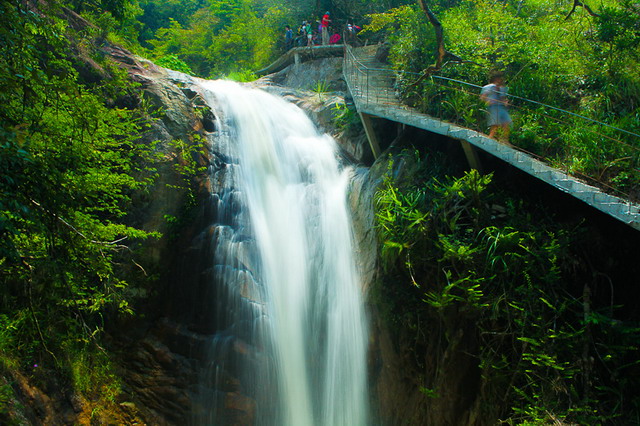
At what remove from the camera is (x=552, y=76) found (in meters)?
9.61

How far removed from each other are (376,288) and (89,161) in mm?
5449

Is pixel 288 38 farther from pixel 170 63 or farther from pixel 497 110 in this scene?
pixel 497 110

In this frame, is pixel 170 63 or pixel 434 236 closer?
pixel 434 236

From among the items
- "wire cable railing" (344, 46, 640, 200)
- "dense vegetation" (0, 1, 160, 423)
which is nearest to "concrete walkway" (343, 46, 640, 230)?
"wire cable railing" (344, 46, 640, 200)

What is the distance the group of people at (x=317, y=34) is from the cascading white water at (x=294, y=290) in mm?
10502

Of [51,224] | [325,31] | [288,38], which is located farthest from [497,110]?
[288,38]

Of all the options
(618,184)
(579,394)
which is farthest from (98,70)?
(579,394)

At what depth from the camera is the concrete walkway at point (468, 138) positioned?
579cm

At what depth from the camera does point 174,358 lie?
7.81 m

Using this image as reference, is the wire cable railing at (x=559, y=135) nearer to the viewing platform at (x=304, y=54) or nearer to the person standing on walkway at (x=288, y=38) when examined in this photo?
the viewing platform at (x=304, y=54)

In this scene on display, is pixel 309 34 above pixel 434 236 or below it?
above

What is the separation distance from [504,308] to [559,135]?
3289 mm

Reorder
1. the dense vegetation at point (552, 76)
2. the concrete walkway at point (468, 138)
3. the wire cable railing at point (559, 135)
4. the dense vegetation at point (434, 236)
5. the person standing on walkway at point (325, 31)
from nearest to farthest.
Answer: the dense vegetation at point (434, 236) < the concrete walkway at point (468, 138) < the wire cable railing at point (559, 135) < the dense vegetation at point (552, 76) < the person standing on walkway at point (325, 31)

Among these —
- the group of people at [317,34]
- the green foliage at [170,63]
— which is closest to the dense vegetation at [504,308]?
the group of people at [317,34]
